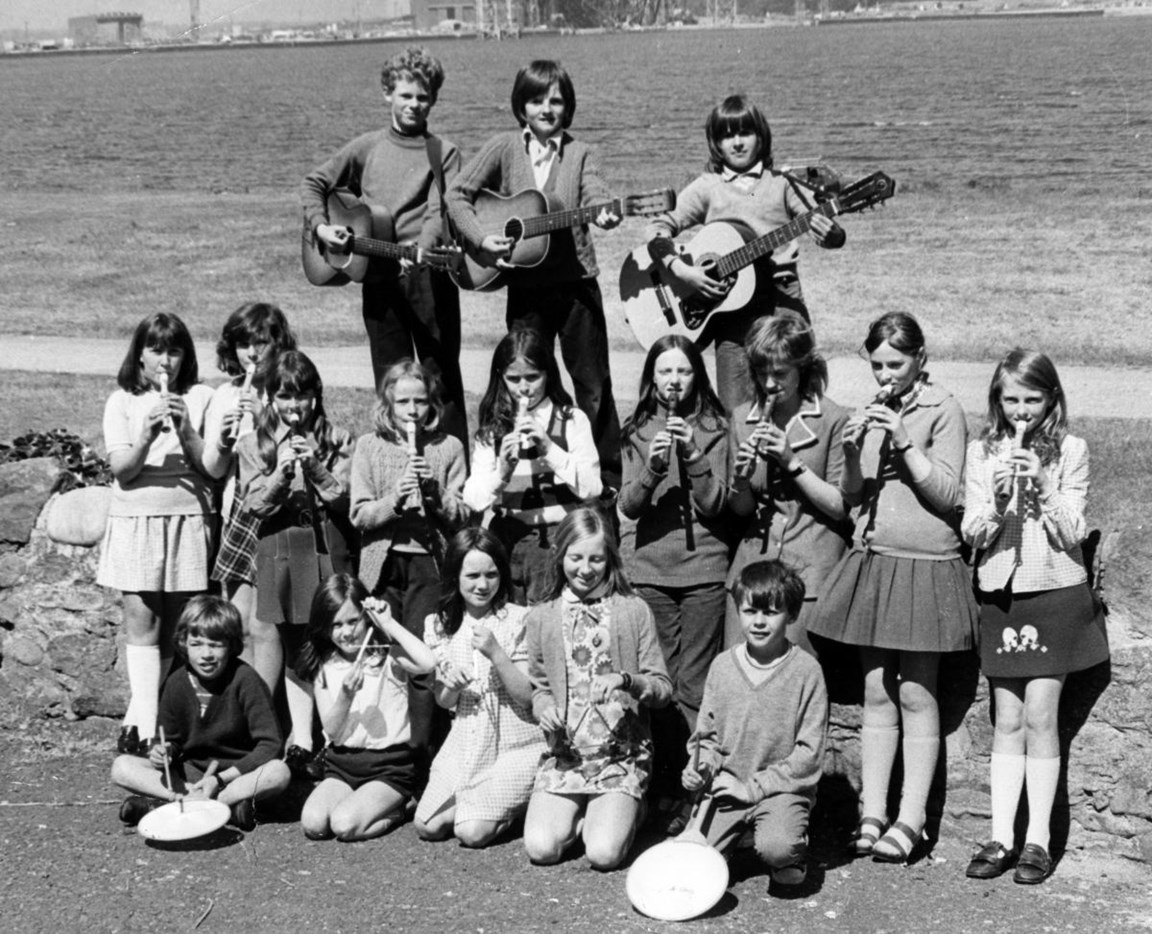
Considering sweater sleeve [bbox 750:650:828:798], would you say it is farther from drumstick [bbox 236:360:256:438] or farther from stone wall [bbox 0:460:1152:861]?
drumstick [bbox 236:360:256:438]

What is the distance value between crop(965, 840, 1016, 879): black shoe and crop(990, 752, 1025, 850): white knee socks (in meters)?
0.02

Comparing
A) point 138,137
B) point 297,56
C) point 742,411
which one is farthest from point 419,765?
point 297,56

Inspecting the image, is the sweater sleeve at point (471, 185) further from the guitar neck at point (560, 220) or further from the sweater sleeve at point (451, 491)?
the sweater sleeve at point (451, 491)

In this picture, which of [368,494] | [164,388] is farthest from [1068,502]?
[164,388]

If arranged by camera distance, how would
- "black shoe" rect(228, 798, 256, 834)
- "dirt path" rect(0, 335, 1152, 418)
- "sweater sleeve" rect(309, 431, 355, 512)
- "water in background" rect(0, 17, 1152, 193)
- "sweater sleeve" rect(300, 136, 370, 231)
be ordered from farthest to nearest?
"water in background" rect(0, 17, 1152, 193), "dirt path" rect(0, 335, 1152, 418), "sweater sleeve" rect(300, 136, 370, 231), "sweater sleeve" rect(309, 431, 355, 512), "black shoe" rect(228, 798, 256, 834)

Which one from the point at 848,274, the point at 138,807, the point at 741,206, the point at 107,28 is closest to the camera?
the point at 138,807

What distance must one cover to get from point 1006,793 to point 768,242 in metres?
2.14

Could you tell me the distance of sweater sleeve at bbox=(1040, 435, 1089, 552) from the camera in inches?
202

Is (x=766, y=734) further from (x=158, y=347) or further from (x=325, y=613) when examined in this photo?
(x=158, y=347)

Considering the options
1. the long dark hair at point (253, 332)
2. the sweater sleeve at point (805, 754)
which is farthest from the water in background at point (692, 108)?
the sweater sleeve at point (805, 754)

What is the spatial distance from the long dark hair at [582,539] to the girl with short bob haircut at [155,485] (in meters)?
1.46

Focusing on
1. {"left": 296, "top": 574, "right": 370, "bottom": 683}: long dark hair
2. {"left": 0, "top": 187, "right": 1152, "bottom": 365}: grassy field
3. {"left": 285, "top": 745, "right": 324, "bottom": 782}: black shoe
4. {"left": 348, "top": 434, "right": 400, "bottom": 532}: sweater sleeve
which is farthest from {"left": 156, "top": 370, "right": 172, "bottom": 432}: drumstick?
{"left": 0, "top": 187, "right": 1152, "bottom": 365}: grassy field

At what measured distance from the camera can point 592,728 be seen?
549cm

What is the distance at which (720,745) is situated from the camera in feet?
17.3
